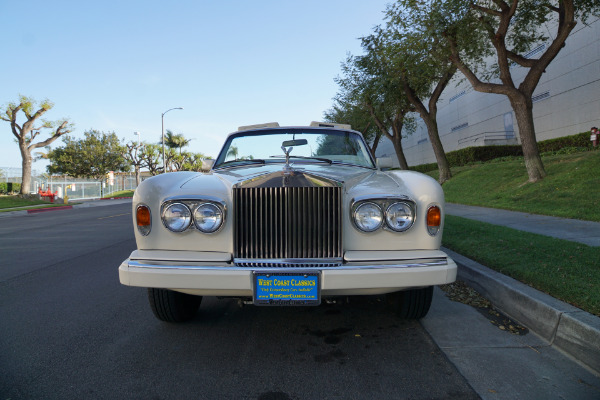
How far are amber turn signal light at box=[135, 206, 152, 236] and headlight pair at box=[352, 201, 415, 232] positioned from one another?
1.46 meters

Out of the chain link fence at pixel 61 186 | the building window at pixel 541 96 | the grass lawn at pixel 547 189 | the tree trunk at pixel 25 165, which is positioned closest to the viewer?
the grass lawn at pixel 547 189

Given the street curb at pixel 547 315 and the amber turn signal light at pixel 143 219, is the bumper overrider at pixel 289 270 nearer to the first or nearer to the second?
the amber turn signal light at pixel 143 219

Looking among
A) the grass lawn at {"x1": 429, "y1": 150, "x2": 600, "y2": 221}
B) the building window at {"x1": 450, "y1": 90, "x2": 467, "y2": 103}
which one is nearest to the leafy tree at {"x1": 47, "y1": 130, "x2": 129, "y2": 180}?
the building window at {"x1": 450, "y1": 90, "x2": 467, "y2": 103}

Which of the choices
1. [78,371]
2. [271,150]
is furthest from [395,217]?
[78,371]

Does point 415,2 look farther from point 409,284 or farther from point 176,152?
point 176,152

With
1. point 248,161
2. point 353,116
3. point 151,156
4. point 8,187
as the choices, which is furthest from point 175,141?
point 248,161

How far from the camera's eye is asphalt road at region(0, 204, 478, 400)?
225 cm

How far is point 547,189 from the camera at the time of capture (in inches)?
414

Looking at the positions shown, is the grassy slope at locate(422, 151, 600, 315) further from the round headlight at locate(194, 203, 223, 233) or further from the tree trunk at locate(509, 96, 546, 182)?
the round headlight at locate(194, 203, 223, 233)

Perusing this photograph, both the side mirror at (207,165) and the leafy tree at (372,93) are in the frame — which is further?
the leafy tree at (372,93)

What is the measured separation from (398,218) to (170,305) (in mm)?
1903

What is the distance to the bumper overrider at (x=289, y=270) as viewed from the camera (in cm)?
245

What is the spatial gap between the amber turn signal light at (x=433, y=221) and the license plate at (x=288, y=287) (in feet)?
2.97

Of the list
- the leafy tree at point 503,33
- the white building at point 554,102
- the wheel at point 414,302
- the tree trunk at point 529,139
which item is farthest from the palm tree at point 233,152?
the white building at point 554,102
